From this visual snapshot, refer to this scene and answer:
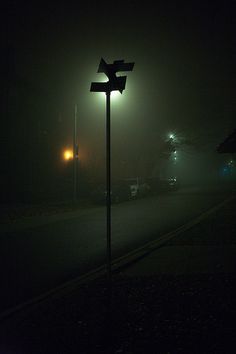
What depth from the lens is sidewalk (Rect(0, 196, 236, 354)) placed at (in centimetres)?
480

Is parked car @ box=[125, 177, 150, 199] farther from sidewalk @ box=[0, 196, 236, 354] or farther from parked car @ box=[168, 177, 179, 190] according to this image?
sidewalk @ box=[0, 196, 236, 354]

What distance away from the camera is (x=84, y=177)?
42.6 metres

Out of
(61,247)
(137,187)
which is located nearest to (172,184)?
(137,187)

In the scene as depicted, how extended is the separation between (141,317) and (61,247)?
22.7ft

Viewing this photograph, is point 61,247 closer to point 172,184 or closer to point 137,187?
point 137,187

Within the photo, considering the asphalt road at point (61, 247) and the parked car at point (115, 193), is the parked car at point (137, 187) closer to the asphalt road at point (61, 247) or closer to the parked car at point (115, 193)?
the parked car at point (115, 193)

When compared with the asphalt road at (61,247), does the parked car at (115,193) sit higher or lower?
higher

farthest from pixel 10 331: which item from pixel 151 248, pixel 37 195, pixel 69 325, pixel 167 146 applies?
pixel 167 146

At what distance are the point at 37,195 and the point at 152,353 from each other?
32995mm

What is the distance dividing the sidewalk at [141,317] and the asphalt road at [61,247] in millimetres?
1116

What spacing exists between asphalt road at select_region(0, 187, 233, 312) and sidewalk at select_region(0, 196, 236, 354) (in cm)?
112

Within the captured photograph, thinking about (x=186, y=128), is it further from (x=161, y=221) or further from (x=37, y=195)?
(x=161, y=221)

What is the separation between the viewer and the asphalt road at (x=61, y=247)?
8180 mm

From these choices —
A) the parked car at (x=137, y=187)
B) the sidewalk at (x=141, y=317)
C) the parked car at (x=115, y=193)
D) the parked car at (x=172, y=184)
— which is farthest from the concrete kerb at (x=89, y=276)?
the parked car at (x=172, y=184)
